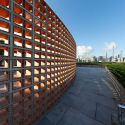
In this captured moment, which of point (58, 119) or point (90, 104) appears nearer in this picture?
point (58, 119)

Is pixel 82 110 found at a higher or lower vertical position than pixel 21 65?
lower

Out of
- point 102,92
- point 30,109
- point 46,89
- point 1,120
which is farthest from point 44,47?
point 102,92

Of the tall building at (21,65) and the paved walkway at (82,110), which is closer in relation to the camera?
the tall building at (21,65)

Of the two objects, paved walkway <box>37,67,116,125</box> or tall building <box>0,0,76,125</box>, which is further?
paved walkway <box>37,67,116,125</box>

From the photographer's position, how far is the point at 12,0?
109 inches

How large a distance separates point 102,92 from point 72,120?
4.06 meters

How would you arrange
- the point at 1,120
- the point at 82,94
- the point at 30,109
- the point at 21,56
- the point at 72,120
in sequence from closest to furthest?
the point at 1,120, the point at 21,56, the point at 30,109, the point at 72,120, the point at 82,94

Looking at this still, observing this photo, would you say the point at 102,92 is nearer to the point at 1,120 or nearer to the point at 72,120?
the point at 72,120

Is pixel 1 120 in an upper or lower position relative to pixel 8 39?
lower

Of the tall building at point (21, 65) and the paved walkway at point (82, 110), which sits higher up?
the tall building at point (21, 65)

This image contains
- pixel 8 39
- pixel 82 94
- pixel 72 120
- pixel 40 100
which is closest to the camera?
pixel 8 39

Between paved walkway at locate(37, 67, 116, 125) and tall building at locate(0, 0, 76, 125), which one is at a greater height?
tall building at locate(0, 0, 76, 125)

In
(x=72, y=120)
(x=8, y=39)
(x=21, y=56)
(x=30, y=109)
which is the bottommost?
(x=72, y=120)

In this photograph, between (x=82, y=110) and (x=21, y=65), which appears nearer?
(x=21, y=65)
